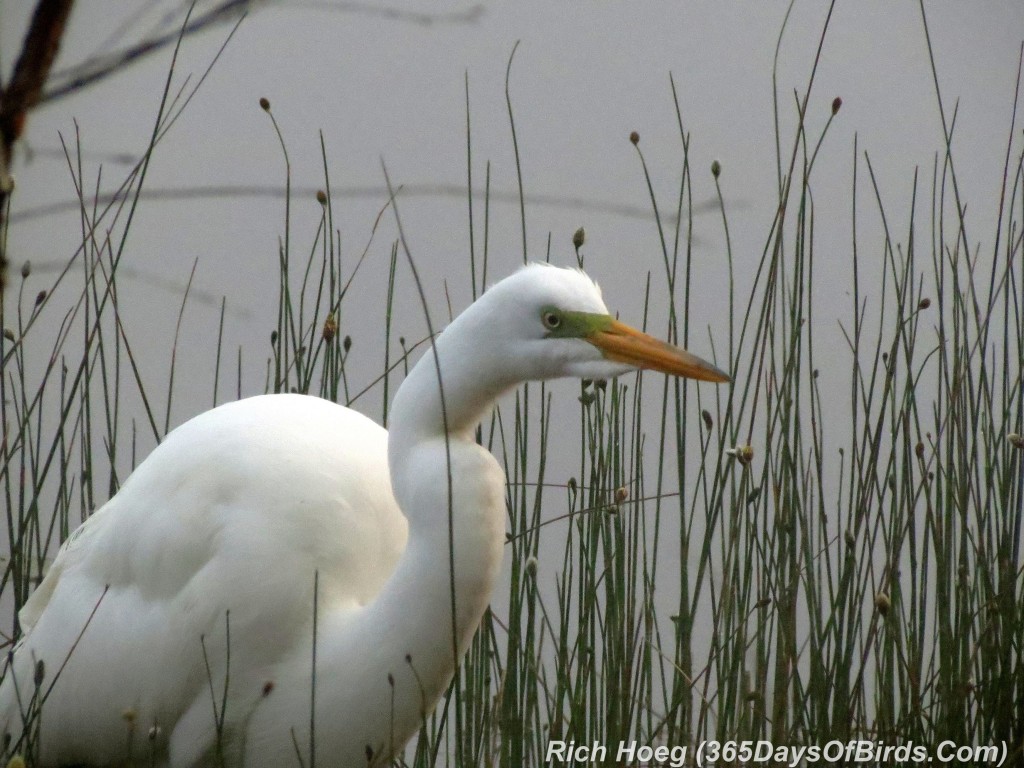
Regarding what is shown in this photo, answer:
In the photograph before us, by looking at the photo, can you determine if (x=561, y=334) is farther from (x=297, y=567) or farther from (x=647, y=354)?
(x=297, y=567)

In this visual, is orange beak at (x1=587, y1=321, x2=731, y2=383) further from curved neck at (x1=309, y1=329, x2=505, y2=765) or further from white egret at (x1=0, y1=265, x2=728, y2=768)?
curved neck at (x1=309, y1=329, x2=505, y2=765)

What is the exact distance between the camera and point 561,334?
101 centimetres

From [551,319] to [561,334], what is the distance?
15 mm

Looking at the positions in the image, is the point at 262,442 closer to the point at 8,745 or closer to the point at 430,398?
the point at 430,398

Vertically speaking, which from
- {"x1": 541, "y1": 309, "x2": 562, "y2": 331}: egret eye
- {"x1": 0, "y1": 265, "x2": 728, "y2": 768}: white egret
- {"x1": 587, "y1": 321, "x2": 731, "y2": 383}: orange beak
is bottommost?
{"x1": 0, "y1": 265, "x2": 728, "y2": 768}: white egret

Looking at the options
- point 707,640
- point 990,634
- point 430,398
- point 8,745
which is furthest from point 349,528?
point 707,640

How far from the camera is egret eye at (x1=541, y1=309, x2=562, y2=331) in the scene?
3.30 feet

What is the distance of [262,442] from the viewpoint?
1.27 meters

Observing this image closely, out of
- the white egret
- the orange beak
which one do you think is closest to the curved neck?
the white egret

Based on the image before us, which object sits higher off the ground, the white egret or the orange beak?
the orange beak

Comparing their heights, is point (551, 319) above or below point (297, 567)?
above

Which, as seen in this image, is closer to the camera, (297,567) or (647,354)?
(647,354)

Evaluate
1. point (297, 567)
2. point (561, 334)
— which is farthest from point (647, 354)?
point (297, 567)

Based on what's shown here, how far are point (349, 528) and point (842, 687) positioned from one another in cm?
54
